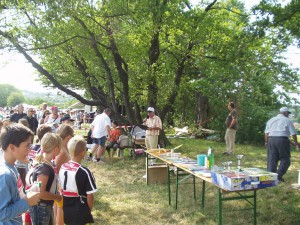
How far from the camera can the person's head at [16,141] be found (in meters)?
2.22

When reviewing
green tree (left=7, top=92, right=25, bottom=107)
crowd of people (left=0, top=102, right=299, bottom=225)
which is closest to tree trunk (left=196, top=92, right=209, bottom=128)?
crowd of people (left=0, top=102, right=299, bottom=225)

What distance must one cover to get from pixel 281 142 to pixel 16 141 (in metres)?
6.36

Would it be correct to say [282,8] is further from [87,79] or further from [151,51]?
[87,79]

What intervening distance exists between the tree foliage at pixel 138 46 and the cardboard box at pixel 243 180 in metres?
5.35

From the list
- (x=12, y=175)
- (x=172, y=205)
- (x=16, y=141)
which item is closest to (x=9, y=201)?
(x=12, y=175)

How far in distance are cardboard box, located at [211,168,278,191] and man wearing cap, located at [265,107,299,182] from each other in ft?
11.6

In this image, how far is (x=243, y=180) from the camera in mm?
3883

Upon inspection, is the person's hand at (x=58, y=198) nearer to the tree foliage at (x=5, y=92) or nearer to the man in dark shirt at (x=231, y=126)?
Answer: the man in dark shirt at (x=231, y=126)

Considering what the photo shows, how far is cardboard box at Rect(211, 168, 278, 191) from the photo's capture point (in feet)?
12.6

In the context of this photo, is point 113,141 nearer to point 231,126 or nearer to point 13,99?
point 231,126

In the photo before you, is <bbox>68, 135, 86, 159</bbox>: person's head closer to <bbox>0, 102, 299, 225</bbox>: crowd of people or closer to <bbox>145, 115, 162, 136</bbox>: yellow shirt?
<bbox>0, 102, 299, 225</bbox>: crowd of people

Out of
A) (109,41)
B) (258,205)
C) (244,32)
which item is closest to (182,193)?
(258,205)

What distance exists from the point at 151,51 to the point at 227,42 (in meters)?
2.80

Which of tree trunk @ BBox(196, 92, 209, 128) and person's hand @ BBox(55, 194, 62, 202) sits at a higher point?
tree trunk @ BBox(196, 92, 209, 128)
